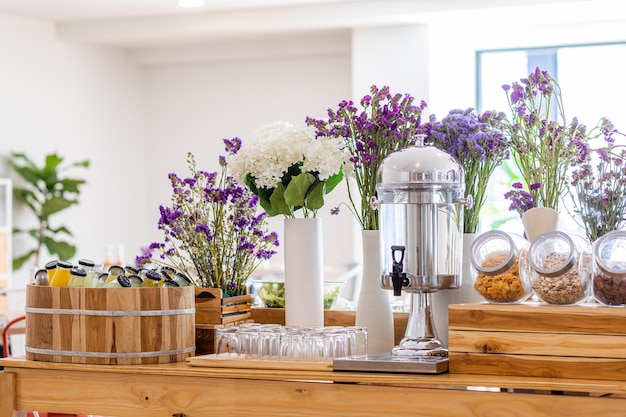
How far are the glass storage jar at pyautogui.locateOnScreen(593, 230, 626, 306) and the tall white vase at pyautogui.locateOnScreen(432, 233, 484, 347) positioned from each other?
36 cm

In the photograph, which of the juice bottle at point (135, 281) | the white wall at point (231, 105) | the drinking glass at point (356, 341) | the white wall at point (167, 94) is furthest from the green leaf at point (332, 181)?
the white wall at point (231, 105)

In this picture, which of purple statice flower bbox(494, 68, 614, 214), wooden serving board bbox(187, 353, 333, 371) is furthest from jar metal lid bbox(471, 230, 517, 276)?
wooden serving board bbox(187, 353, 333, 371)

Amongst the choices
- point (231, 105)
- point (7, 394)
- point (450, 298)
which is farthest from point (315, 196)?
point (231, 105)

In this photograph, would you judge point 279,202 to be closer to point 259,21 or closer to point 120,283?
point 120,283

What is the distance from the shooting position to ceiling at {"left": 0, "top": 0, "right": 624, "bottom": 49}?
733 centimetres

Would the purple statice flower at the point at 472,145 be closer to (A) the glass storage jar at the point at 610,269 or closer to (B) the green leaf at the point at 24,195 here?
(A) the glass storage jar at the point at 610,269

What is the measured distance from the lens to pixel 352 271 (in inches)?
288

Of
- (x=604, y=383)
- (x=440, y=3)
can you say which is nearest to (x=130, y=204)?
(x=440, y=3)

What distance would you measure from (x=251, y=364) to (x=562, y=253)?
0.68 meters

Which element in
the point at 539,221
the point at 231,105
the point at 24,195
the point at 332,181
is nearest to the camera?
the point at 539,221

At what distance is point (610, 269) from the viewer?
184 cm

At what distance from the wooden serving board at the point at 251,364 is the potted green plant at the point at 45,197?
564cm

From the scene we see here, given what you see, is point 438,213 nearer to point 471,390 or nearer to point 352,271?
point 471,390

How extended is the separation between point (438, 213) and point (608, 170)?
0.41m
